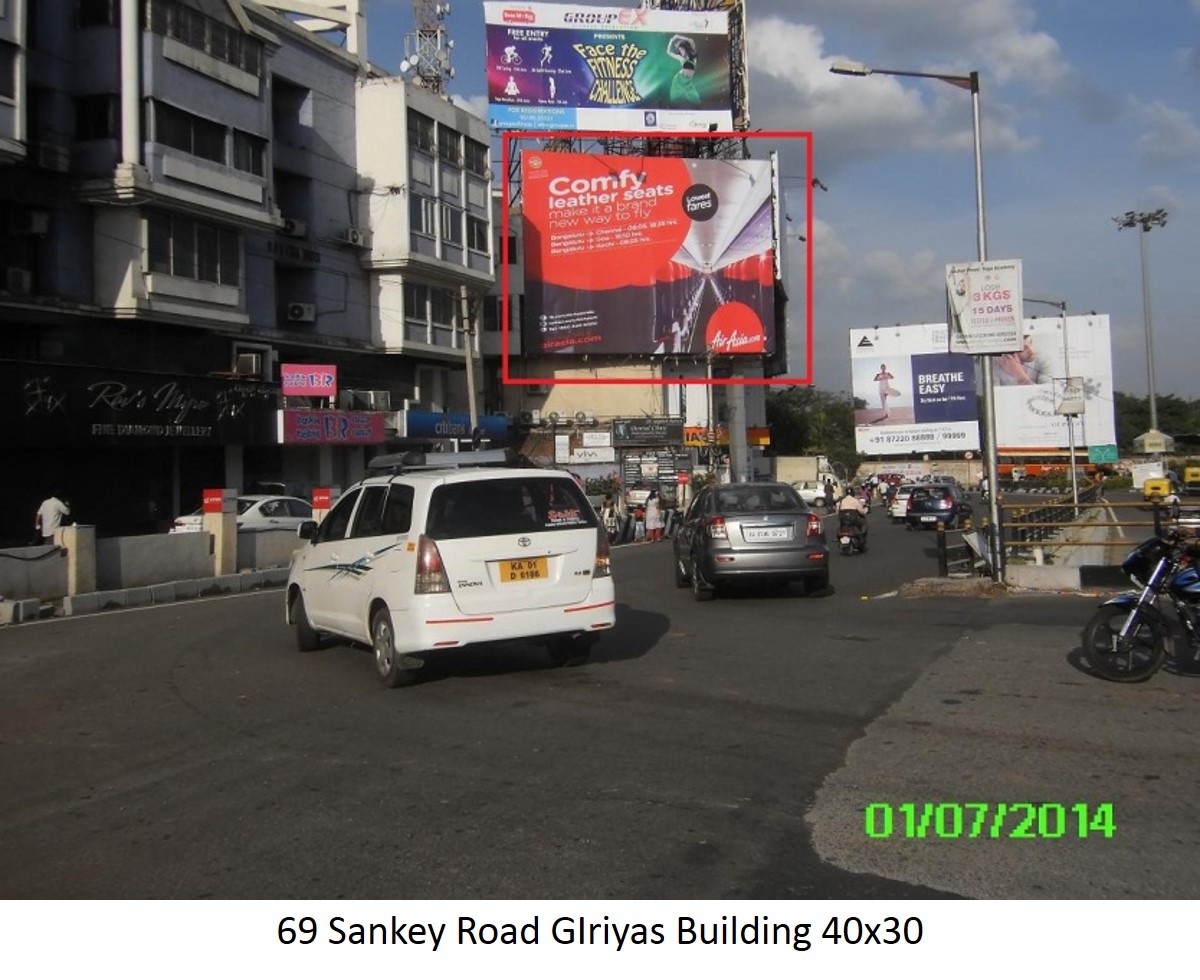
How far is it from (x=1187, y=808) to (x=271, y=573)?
18.4 m

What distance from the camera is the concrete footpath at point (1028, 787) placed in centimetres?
462

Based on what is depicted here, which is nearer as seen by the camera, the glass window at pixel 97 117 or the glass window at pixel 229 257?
the glass window at pixel 97 117

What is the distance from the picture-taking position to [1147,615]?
8258 millimetres

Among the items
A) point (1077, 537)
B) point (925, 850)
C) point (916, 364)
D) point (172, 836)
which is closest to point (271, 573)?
point (1077, 537)

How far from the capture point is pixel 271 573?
2144 centimetres

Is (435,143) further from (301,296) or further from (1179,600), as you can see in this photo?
(1179,600)

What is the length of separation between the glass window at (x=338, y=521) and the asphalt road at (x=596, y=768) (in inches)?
46.1

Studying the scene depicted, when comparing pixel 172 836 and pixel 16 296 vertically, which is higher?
pixel 16 296

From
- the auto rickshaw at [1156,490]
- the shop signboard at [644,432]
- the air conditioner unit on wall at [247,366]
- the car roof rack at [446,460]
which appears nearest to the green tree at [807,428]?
the shop signboard at [644,432]

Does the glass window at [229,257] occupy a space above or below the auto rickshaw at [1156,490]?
above

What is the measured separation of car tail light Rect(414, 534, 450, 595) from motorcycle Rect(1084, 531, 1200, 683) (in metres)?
4.85

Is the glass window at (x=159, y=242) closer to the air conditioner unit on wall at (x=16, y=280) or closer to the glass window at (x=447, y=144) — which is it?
the air conditioner unit on wall at (x=16, y=280)

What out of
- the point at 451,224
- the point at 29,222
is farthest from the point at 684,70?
the point at 29,222
